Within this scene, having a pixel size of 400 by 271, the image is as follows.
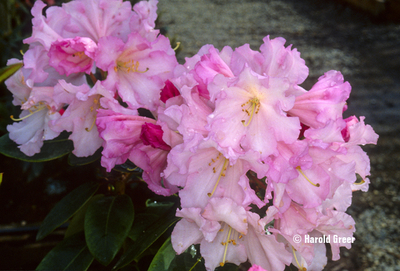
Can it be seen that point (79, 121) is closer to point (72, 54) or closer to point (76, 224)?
point (72, 54)

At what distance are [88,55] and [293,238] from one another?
49cm

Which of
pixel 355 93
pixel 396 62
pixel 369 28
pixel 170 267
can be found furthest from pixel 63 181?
pixel 369 28

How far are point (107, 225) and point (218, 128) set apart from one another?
1.58 ft

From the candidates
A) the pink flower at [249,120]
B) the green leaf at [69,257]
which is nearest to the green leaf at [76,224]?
the green leaf at [69,257]

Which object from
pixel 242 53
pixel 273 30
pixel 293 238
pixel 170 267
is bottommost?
pixel 273 30

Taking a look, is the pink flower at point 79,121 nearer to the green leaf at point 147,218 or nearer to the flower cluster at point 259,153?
the flower cluster at point 259,153

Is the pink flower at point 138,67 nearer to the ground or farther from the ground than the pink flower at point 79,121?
farther from the ground

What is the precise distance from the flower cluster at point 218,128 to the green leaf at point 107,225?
0.26 meters

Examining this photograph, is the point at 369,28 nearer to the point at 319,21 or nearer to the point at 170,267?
the point at 319,21

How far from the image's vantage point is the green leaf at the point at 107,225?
32.4 inches

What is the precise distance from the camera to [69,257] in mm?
969

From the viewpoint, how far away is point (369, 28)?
13.5 feet

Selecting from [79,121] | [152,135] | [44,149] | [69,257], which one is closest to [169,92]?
[152,135]

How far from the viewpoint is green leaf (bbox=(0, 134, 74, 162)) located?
84 cm
